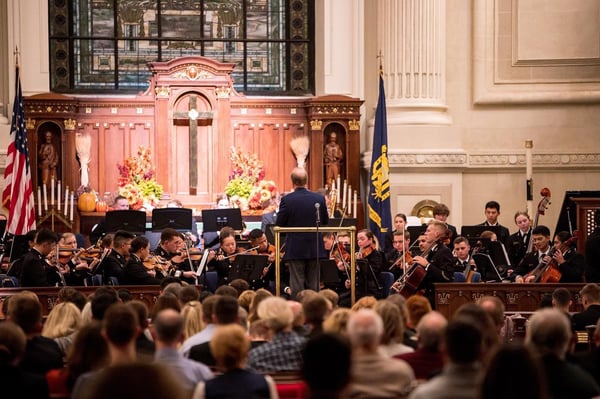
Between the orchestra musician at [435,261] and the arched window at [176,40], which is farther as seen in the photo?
the arched window at [176,40]

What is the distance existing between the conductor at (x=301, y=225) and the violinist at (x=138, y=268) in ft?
4.90

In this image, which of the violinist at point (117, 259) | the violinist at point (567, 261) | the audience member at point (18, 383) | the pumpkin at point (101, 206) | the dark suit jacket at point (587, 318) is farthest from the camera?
the pumpkin at point (101, 206)

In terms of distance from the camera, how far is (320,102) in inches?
766

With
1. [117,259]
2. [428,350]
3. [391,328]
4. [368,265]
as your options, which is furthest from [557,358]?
[117,259]

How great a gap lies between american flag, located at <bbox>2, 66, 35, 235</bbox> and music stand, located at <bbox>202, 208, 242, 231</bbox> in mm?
2401

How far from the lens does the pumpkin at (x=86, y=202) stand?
1844 cm

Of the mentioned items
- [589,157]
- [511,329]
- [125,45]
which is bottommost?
[511,329]

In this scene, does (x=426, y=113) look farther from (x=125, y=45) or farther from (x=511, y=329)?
(x=511, y=329)

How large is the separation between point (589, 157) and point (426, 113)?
109 inches

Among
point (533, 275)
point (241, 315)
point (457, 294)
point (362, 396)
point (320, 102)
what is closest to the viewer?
point (362, 396)

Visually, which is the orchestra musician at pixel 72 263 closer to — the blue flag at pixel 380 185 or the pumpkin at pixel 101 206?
the pumpkin at pixel 101 206

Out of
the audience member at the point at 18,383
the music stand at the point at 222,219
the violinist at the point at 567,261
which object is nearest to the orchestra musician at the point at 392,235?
the music stand at the point at 222,219

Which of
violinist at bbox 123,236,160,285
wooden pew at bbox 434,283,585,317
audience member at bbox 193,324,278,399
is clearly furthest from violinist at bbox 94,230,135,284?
audience member at bbox 193,324,278,399

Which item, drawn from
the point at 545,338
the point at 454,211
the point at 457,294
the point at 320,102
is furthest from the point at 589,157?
the point at 545,338
